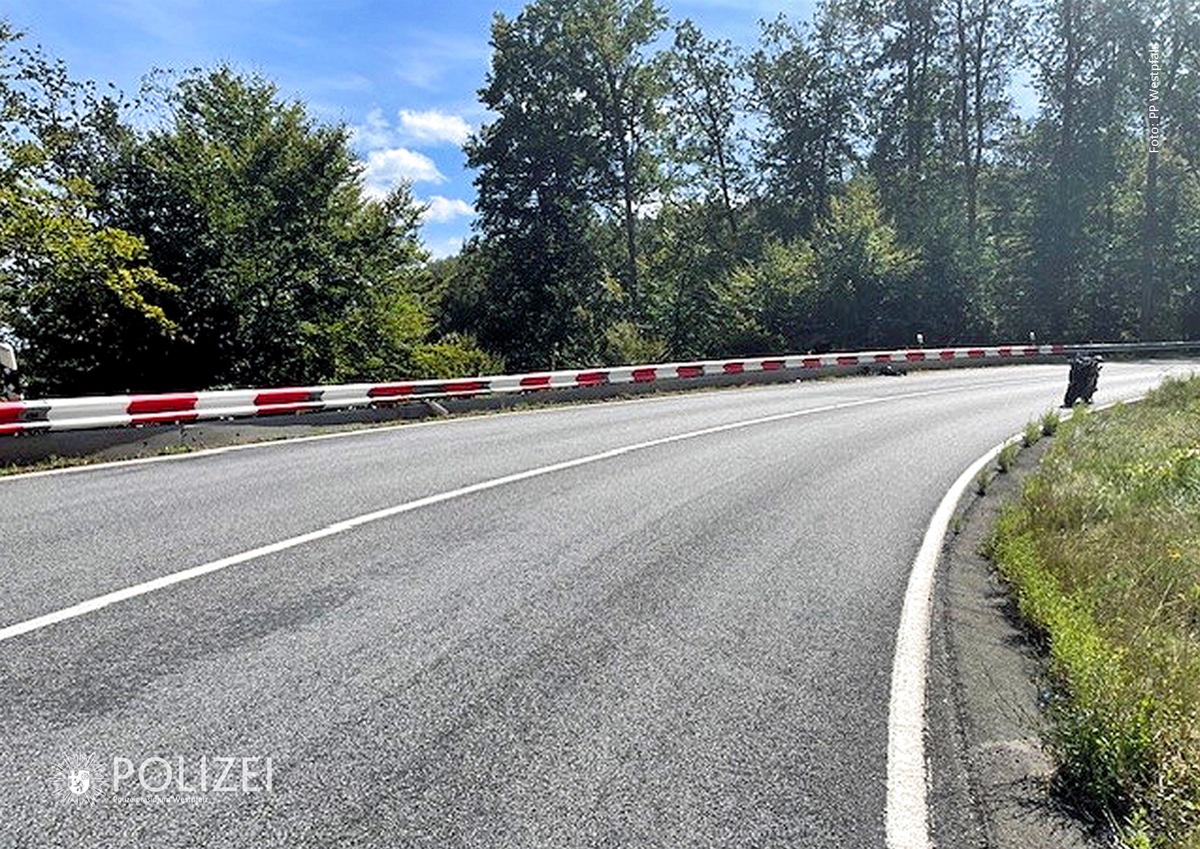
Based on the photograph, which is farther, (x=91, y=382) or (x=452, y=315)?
(x=452, y=315)

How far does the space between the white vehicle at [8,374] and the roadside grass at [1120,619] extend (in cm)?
1476

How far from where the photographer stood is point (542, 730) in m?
3.54

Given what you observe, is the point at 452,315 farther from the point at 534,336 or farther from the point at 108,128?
the point at 108,128

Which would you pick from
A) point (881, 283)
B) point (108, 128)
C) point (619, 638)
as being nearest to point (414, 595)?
point (619, 638)

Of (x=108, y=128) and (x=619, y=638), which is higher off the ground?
(x=108, y=128)

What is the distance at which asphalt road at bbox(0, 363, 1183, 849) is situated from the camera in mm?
2939

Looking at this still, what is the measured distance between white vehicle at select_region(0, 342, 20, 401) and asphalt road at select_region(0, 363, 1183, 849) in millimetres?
6125

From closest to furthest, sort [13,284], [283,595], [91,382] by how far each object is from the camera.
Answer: [283,595] → [13,284] → [91,382]

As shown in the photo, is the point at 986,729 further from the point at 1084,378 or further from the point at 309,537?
the point at 1084,378

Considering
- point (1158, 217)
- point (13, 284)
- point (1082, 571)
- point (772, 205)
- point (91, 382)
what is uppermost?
point (772, 205)

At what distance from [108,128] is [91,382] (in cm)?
788

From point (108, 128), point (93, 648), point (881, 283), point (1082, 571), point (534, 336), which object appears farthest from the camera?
point (534, 336)

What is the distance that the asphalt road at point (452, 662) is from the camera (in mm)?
2939

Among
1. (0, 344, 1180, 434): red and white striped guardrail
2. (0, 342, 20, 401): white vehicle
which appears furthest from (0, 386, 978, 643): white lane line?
(0, 342, 20, 401): white vehicle
